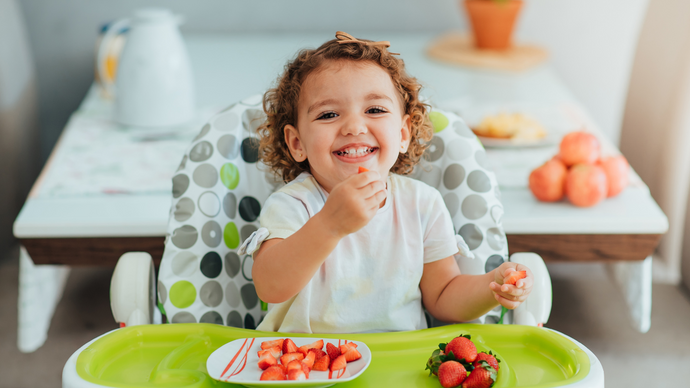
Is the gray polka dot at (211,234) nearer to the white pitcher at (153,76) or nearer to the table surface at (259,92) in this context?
the table surface at (259,92)

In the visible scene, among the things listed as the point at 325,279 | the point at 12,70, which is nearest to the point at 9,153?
the point at 12,70

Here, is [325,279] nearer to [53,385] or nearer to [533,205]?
[533,205]

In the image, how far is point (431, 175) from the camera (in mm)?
1108

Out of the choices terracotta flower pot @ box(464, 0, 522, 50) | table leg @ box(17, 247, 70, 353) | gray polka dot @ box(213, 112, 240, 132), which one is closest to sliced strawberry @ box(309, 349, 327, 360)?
gray polka dot @ box(213, 112, 240, 132)

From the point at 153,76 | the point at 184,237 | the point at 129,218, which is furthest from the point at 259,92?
the point at 184,237

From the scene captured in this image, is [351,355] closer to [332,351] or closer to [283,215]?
[332,351]

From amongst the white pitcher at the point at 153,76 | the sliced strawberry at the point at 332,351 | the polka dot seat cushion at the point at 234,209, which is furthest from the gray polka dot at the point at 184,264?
the white pitcher at the point at 153,76

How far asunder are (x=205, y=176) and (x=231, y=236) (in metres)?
0.11

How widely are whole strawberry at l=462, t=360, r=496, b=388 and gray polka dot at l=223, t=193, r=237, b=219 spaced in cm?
49

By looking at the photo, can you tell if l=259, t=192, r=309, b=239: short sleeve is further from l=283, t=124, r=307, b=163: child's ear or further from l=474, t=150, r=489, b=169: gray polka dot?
l=474, t=150, r=489, b=169: gray polka dot

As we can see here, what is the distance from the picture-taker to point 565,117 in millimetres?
1821

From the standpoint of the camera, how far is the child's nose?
85 centimetres

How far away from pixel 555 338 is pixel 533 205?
57 centimetres

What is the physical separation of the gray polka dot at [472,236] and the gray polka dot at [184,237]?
0.44 metres
